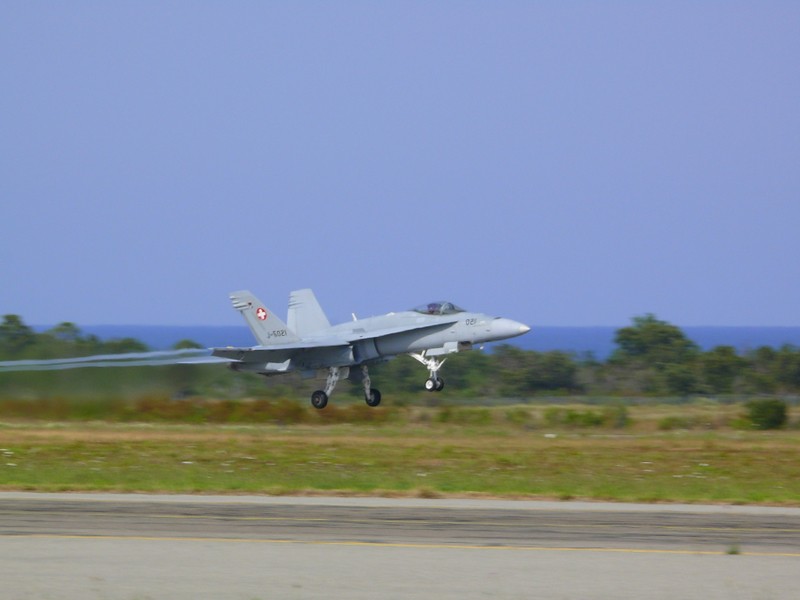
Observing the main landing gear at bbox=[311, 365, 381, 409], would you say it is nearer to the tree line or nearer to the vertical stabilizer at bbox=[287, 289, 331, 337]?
the vertical stabilizer at bbox=[287, 289, 331, 337]

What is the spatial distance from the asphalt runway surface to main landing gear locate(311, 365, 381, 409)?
17387 millimetres

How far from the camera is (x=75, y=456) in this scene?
69.2 ft

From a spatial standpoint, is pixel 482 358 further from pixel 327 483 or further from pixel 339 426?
pixel 327 483

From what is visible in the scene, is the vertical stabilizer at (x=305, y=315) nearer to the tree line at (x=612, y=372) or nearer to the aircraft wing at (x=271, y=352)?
the aircraft wing at (x=271, y=352)

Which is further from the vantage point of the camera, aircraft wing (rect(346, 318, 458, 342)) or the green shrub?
the green shrub

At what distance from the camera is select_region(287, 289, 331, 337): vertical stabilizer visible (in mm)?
33062

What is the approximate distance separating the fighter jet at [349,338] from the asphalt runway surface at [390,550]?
49.9 feet

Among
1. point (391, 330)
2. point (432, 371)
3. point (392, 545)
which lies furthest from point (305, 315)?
point (392, 545)

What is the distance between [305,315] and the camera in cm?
3331

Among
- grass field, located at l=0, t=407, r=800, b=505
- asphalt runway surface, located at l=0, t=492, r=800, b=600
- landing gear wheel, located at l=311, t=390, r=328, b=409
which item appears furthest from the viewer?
landing gear wheel, located at l=311, t=390, r=328, b=409

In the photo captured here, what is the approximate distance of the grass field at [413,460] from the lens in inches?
639

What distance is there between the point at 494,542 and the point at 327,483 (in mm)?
6177

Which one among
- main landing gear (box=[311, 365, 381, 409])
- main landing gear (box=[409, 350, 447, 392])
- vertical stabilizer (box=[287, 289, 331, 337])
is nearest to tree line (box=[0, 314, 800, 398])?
vertical stabilizer (box=[287, 289, 331, 337])

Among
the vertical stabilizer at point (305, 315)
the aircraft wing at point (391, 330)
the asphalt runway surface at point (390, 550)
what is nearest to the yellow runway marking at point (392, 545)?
the asphalt runway surface at point (390, 550)
